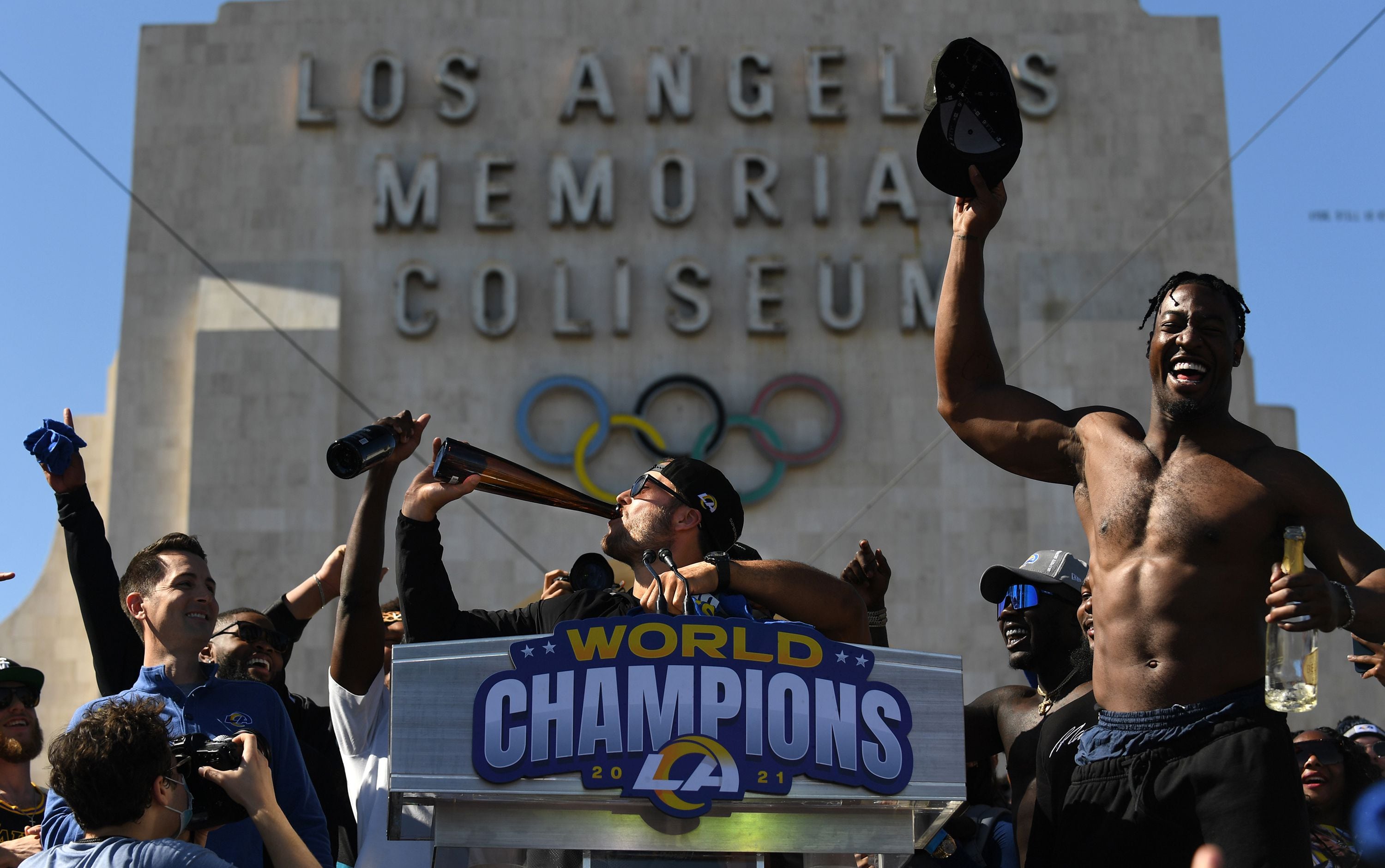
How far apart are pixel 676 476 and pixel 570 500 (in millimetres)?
432

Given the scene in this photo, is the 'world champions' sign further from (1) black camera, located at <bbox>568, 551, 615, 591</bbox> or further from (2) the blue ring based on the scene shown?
(2) the blue ring

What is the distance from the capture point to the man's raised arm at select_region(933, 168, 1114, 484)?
470 cm

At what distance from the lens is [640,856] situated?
4.07m

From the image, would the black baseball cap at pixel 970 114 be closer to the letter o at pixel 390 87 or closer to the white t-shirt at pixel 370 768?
the white t-shirt at pixel 370 768

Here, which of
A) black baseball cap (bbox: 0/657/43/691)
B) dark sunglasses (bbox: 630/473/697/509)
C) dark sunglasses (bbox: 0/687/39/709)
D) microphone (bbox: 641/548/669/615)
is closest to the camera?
microphone (bbox: 641/548/669/615)

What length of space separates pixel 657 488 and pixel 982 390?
1.19 meters

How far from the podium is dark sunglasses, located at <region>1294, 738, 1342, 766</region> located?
3.48 metres

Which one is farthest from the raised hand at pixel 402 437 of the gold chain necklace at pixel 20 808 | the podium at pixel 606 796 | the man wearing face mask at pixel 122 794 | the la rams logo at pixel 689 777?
the gold chain necklace at pixel 20 808

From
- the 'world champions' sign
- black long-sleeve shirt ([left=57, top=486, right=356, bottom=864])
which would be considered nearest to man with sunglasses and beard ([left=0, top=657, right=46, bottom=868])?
black long-sleeve shirt ([left=57, top=486, right=356, bottom=864])

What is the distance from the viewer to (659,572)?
188 inches

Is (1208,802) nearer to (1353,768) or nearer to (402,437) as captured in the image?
(402,437)

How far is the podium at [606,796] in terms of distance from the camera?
383 cm

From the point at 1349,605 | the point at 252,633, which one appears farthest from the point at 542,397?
the point at 1349,605

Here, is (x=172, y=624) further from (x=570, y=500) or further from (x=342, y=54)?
(x=342, y=54)
